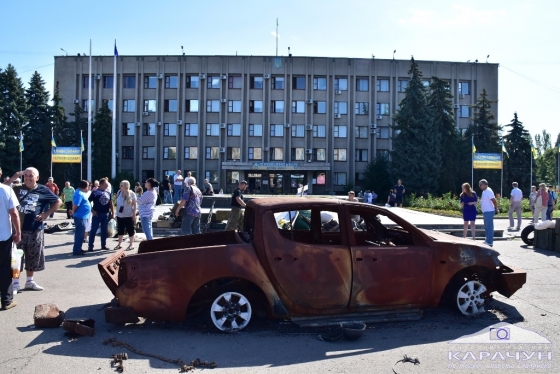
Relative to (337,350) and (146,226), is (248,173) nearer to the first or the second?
(146,226)

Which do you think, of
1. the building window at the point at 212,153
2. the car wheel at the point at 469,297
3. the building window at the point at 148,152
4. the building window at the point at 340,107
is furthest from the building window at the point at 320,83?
the car wheel at the point at 469,297

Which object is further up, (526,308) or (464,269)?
(464,269)

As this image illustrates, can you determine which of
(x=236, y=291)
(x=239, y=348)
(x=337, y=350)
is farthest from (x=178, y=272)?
(x=337, y=350)

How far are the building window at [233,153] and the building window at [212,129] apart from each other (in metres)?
2.35

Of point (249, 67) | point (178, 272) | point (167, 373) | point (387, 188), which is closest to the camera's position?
point (167, 373)

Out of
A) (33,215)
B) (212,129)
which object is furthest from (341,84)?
(33,215)

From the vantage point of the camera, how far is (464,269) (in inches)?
244

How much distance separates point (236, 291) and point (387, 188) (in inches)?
1695

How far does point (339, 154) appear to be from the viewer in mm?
55156

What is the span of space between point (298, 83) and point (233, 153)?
11135 mm

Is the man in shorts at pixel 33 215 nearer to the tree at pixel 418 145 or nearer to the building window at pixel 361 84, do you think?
the tree at pixel 418 145

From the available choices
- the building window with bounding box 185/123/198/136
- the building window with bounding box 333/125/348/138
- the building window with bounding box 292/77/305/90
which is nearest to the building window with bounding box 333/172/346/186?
the building window with bounding box 333/125/348/138

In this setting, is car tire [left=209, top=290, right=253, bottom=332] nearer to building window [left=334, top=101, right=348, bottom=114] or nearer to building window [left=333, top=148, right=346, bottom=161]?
building window [left=333, top=148, right=346, bottom=161]

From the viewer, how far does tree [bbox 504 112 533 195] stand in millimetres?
50406
